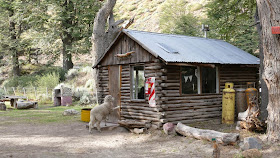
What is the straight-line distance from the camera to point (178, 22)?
87.1 ft

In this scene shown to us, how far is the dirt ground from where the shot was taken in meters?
8.03

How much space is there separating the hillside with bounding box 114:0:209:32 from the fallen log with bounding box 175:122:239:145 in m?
32.8

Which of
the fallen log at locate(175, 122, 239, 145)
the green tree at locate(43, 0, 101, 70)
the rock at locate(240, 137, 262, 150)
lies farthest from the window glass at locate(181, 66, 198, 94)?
the green tree at locate(43, 0, 101, 70)

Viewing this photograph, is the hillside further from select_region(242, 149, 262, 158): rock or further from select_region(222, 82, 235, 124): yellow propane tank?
select_region(242, 149, 262, 158): rock

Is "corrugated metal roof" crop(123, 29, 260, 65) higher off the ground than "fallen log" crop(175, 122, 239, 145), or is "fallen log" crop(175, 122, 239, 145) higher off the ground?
"corrugated metal roof" crop(123, 29, 260, 65)

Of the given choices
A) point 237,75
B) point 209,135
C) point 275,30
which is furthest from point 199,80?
point 275,30

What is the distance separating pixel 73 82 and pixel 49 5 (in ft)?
27.2

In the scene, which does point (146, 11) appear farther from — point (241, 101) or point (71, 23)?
point (241, 101)

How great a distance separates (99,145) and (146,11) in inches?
1961

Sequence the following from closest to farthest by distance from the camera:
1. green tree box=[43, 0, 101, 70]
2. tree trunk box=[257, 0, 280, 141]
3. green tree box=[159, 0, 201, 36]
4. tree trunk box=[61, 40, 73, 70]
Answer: tree trunk box=[257, 0, 280, 141] < green tree box=[159, 0, 201, 36] < green tree box=[43, 0, 101, 70] < tree trunk box=[61, 40, 73, 70]

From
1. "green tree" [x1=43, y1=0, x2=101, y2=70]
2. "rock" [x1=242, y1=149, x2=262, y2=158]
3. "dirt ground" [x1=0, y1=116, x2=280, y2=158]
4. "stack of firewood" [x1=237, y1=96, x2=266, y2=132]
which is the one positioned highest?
"green tree" [x1=43, y1=0, x2=101, y2=70]

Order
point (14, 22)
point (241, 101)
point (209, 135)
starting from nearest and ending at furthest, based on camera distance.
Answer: point (209, 135)
point (241, 101)
point (14, 22)

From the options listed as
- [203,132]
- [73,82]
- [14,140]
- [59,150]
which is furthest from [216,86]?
[73,82]

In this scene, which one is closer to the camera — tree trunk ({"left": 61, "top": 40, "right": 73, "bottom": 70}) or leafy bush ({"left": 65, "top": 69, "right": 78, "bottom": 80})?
leafy bush ({"left": 65, "top": 69, "right": 78, "bottom": 80})
